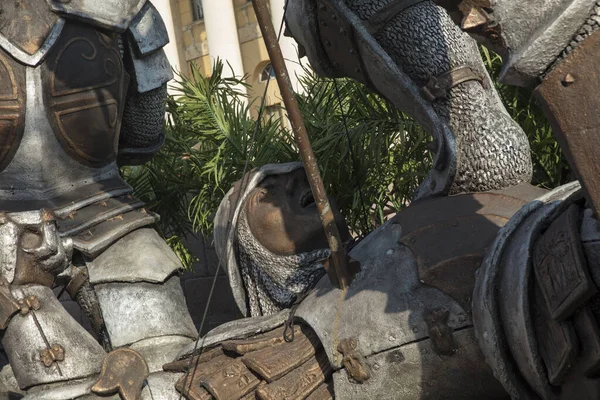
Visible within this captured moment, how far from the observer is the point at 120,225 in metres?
2.83

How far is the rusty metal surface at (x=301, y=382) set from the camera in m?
2.40

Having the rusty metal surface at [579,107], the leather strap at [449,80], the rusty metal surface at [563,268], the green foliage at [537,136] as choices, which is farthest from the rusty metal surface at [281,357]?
the green foliage at [537,136]

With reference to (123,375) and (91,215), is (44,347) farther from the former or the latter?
(91,215)

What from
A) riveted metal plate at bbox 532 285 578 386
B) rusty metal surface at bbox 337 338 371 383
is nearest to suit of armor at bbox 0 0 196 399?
rusty metal surface at bbox 337 338 371 383

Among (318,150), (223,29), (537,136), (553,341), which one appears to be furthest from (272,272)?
(223,29)

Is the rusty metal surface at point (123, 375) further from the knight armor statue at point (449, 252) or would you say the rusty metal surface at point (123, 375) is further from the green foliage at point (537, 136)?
the green foliage at point (537, 136)

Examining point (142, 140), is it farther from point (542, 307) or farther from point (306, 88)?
point (306, 88)

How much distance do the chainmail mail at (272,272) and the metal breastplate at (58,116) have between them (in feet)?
1.43

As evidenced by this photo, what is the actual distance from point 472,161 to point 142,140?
106 centimetres

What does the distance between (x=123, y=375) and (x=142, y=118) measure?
2.73ft

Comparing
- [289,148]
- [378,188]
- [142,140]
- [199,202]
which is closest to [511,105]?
[378,188]

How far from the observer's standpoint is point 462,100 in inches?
101

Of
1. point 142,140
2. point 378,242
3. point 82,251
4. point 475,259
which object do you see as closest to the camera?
point 475,259

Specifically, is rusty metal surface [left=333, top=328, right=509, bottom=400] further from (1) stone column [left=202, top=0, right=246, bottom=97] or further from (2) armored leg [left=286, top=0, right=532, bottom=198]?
(1) stone column [left=202, top=0, right=246, bottom=97]
